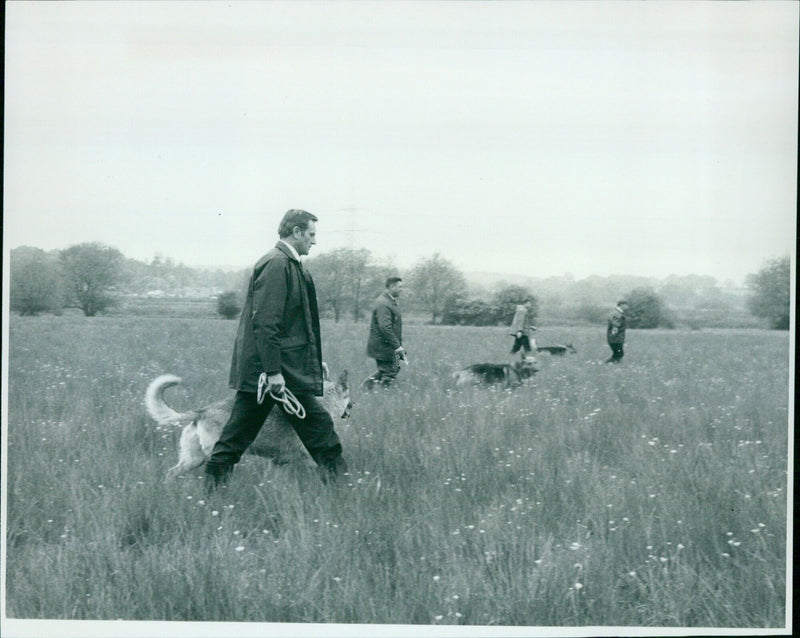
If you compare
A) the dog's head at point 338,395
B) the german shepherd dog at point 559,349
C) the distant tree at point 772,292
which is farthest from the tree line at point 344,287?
the dog's head at point 338,395

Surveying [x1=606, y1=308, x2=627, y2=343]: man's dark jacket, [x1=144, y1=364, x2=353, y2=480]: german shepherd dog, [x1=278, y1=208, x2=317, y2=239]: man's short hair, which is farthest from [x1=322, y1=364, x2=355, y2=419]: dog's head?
[x1=606, y1=308, x2=627, y2=343]: man's dark jacket

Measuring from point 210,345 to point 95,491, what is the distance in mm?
1199

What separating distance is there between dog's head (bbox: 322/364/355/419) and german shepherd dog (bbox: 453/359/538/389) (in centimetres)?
82

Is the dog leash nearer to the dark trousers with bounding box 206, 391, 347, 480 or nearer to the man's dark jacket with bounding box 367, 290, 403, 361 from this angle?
the dark trousers with bounding box 206, 391, 347, 480

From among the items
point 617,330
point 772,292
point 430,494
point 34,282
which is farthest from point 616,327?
point 34,282

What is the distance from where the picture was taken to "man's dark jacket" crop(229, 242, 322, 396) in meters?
4.32

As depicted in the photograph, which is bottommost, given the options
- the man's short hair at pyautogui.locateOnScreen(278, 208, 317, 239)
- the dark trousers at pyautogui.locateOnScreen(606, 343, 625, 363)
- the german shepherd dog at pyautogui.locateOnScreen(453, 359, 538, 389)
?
the german shepherd dog at pyautogui.locateOnScreen(453, 359, 538, 389)

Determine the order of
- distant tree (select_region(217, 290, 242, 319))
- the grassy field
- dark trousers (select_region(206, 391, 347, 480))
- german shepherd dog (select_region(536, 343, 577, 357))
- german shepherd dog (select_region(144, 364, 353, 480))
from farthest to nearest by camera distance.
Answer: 1. german shepherd dog (select_region(536, 343, 577, 357))
2. distant tree (select_region(217, 290, 242, 319))
3. german shepherd dog (select_region(144, 364, 353, 480))
4. dark trousers (select_region(206, 391, 347, 480))
5. the grassy field

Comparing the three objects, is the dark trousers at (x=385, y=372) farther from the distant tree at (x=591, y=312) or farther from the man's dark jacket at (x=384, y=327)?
the distant tree at (x=591, y=312)

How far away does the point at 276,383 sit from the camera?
4.33 meters

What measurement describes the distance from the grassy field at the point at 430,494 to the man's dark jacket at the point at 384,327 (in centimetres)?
10

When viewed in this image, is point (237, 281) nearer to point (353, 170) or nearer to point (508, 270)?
point (353, 170)

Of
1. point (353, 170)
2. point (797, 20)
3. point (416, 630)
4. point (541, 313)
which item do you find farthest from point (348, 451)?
point (797, 20)

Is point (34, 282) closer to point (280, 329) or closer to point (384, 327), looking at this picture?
point (280, 329)
